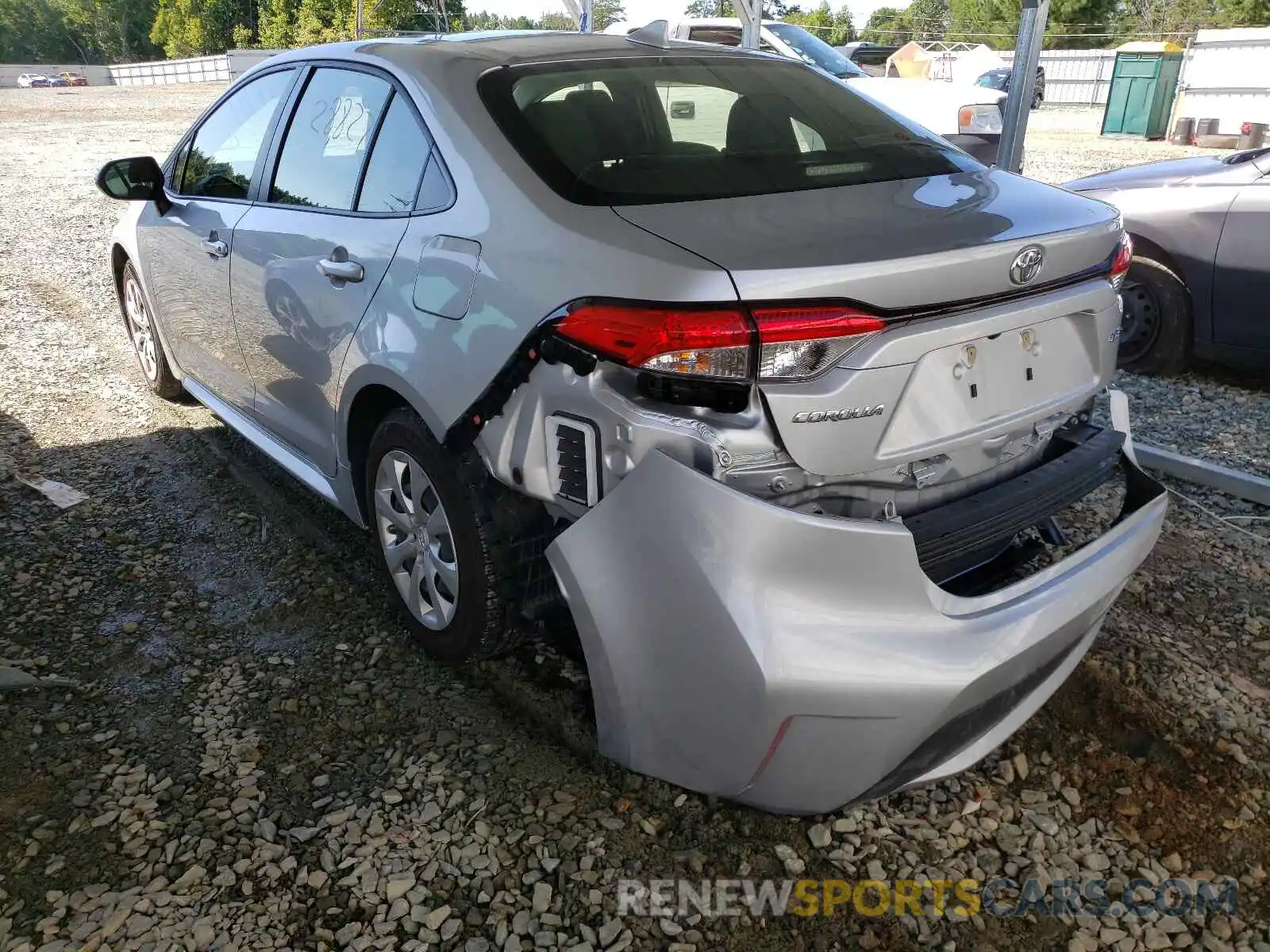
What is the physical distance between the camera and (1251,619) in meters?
3.12

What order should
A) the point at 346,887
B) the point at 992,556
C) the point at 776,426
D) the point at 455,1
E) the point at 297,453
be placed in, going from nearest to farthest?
the point at 776,426
the point at 346,887
the point at 992,556
the point at 297,453
the point at 455,1

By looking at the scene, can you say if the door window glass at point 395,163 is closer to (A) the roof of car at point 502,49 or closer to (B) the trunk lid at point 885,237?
(A) the roof of car at point 502,49

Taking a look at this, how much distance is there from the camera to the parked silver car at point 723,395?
1818 mm

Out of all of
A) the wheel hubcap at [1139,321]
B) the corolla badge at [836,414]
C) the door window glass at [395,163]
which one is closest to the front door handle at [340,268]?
the door window glass at [395,163]

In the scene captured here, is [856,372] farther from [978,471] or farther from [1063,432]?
[1063,432]

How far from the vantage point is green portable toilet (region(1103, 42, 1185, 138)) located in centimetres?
1919

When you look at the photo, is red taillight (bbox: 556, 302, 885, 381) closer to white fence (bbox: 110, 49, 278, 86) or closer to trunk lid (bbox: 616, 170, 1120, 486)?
trunk lid (bbox: 616, 170, 1120, 486)

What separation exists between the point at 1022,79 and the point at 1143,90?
17.7 meters

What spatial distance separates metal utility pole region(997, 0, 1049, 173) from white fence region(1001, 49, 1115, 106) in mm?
26947

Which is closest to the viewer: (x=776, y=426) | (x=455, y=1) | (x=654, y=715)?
(x=776, y=426)

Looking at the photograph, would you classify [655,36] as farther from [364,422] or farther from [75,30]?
[75,30]

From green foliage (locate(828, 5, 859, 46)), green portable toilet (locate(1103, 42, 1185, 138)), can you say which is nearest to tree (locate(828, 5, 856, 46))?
green foliage (locate(828, 5, 859, 46))

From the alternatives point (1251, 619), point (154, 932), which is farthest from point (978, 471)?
point (154, 932)

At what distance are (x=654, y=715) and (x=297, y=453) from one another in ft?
6.41
